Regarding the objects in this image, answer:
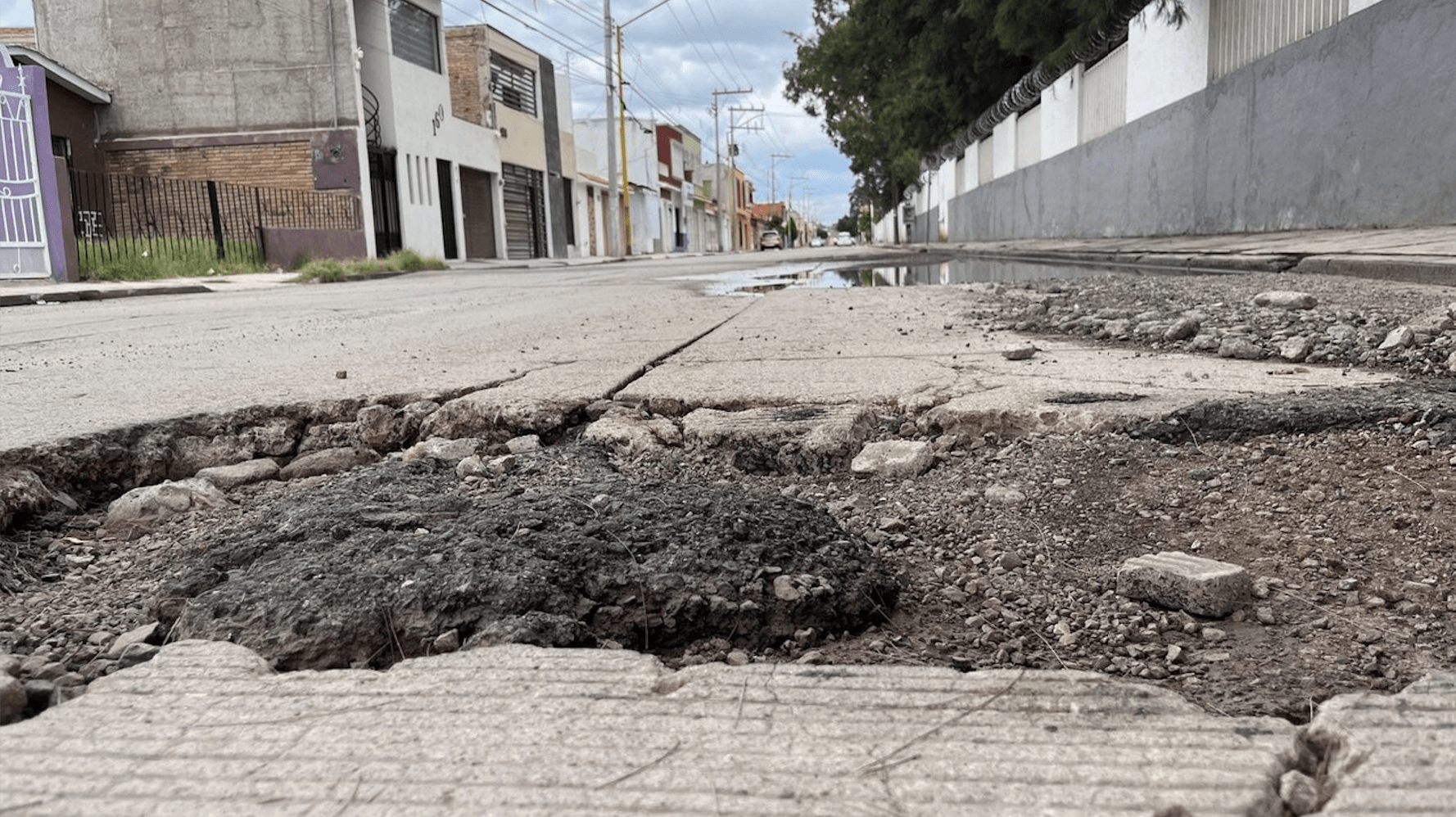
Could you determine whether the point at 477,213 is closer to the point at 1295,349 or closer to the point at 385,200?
the point at 385,200

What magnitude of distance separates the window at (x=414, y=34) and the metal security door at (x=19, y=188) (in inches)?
399

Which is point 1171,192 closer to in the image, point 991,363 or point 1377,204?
point 1377,204

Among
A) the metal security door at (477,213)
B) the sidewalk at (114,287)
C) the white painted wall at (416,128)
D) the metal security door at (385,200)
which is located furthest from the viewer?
the metal security door at (477,213)

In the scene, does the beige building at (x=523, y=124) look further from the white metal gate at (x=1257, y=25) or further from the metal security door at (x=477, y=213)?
the white metal gate at (x=1257, y=25)

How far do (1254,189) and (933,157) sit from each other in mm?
22106

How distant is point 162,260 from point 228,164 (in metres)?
6.06

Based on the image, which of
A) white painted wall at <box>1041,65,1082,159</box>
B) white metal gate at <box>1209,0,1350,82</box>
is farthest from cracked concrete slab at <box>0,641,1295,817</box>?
white painted wall at <box>1041,65,1082,159</box>

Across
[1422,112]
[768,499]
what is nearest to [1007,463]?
[768,499]

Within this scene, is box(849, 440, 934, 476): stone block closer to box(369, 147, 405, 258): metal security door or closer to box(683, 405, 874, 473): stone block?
box(683, 405, 874, 473): stone block

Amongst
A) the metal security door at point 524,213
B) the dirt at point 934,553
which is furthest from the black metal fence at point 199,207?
the dirt at point 934,553

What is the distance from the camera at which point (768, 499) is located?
1682 mm

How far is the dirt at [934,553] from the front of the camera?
1241 mm

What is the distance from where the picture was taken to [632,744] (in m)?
0.93

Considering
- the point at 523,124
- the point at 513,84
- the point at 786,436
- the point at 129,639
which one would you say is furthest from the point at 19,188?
the point at 513,84
